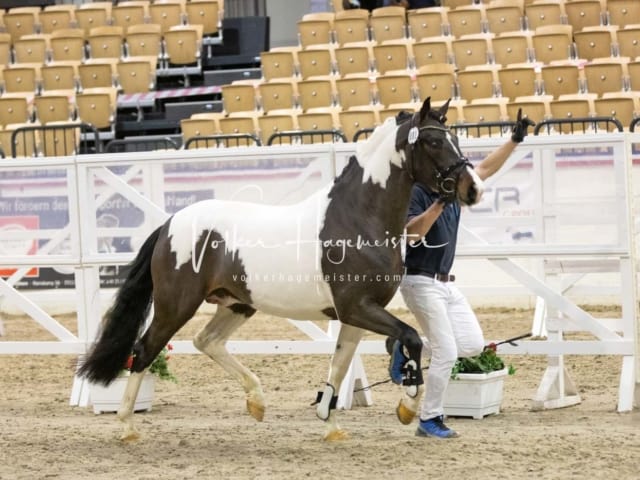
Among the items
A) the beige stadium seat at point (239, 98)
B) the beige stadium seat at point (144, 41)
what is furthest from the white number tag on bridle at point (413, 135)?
the beige stadium seat at point (144, 41)

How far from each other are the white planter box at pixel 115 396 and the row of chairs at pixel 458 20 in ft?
33.2

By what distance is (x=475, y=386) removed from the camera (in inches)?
291

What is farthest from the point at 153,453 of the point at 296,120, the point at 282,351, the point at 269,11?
the point at 269,11

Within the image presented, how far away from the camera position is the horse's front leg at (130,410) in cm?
692

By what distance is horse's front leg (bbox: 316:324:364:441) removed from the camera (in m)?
6.61

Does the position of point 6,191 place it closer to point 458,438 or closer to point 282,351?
point 282,351

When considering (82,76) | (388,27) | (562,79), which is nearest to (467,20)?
(388,27)

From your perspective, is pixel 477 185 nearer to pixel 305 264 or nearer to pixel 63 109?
pixel 305 264

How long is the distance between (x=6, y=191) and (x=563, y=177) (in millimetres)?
4420

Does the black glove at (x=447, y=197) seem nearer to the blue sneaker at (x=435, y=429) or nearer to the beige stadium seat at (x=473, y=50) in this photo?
the blue sneaker at (x=435, y=429)

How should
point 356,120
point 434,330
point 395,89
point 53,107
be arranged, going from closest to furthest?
point 434,330 → point 356,120 → point 395,89 → point 53,107

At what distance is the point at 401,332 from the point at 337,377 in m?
0.65

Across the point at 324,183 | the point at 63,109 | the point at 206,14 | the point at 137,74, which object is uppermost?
the point at 206,14

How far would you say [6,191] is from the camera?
9117 mm
